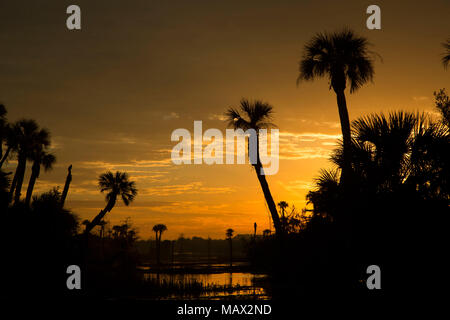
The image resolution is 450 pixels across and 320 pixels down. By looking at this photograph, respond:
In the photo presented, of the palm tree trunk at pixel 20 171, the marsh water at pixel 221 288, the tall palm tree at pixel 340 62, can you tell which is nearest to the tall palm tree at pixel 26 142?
the palm tree trunk at pixel 20 171

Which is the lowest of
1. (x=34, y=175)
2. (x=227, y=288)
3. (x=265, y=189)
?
(x=227, y=288)

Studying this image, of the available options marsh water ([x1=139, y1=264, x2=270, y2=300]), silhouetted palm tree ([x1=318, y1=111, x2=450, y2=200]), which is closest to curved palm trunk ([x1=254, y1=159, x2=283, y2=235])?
marsh water ([x1=139, y1=264, x2=270, y2=300])

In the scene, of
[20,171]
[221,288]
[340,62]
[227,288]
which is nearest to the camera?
[340,62]

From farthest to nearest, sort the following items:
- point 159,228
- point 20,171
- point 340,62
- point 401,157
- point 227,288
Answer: point 159,228 < point 227,288 < point 20,171 < point 340,62 < point 401,157

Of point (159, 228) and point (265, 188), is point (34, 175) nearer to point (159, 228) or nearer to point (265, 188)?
point (265, 188)

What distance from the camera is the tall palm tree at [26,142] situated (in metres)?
36.6

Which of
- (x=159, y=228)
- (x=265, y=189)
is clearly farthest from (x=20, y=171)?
(x=159, y=228)

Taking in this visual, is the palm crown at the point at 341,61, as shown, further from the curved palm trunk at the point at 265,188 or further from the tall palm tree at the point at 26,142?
the tall palm tree at the point at 26,142

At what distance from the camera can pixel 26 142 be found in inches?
1495

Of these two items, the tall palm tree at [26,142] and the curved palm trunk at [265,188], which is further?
the tall palm tree at [26,142]

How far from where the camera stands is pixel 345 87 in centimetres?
2302

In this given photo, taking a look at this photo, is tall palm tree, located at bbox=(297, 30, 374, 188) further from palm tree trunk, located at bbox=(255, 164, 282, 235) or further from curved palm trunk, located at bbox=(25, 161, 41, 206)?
curved palm trunk, located at bbox=(25, 161, 41, 206)
